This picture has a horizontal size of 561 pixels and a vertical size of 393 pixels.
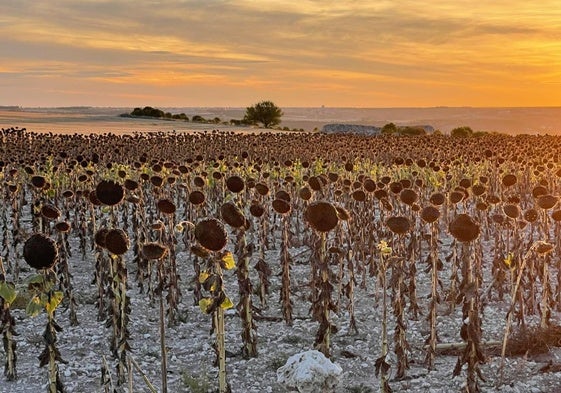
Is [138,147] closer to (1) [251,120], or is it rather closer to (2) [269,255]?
(2) [269,255]

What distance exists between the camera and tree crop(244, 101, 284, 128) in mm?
83500

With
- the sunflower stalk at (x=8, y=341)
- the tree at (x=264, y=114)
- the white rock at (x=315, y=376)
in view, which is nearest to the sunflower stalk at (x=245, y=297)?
the sunflower stalk at (x=8, y=341)

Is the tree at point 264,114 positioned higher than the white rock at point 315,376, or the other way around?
the tree at point 264,114

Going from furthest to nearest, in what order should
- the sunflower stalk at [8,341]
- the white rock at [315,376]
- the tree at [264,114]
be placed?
the tree at [264,114] → the sunflower stalk at [8,341] → the white rock at [315,376]

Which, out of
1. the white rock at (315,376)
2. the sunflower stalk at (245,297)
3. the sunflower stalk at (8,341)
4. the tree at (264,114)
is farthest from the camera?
the tree at (264,114)

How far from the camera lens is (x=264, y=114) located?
83500mm

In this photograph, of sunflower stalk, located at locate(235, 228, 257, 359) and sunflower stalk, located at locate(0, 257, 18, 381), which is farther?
sunflower stalk, located at locate(235, 228, 257, 359)

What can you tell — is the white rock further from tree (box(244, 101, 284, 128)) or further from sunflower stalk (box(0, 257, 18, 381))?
tree (box(244, 101, 284, 128))

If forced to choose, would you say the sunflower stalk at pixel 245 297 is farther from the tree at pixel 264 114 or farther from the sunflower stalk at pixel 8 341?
the tree at pixel 264 114

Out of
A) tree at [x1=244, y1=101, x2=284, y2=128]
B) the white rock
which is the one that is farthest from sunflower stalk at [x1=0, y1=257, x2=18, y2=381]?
tree at [x1=244, y1=101, x2=284, y2=128]

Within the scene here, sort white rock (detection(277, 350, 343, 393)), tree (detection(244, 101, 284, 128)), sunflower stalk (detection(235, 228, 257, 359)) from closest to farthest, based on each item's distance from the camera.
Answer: white rock (detection(277, 350, 343, 393)) → sunflower stalk (detection(235, 228, 257, 359)) → tree (detection(244, 101, 284, 128))

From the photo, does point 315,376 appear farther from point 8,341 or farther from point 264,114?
point 264,114

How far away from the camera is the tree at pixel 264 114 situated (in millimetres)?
83500

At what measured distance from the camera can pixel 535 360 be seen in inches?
355
